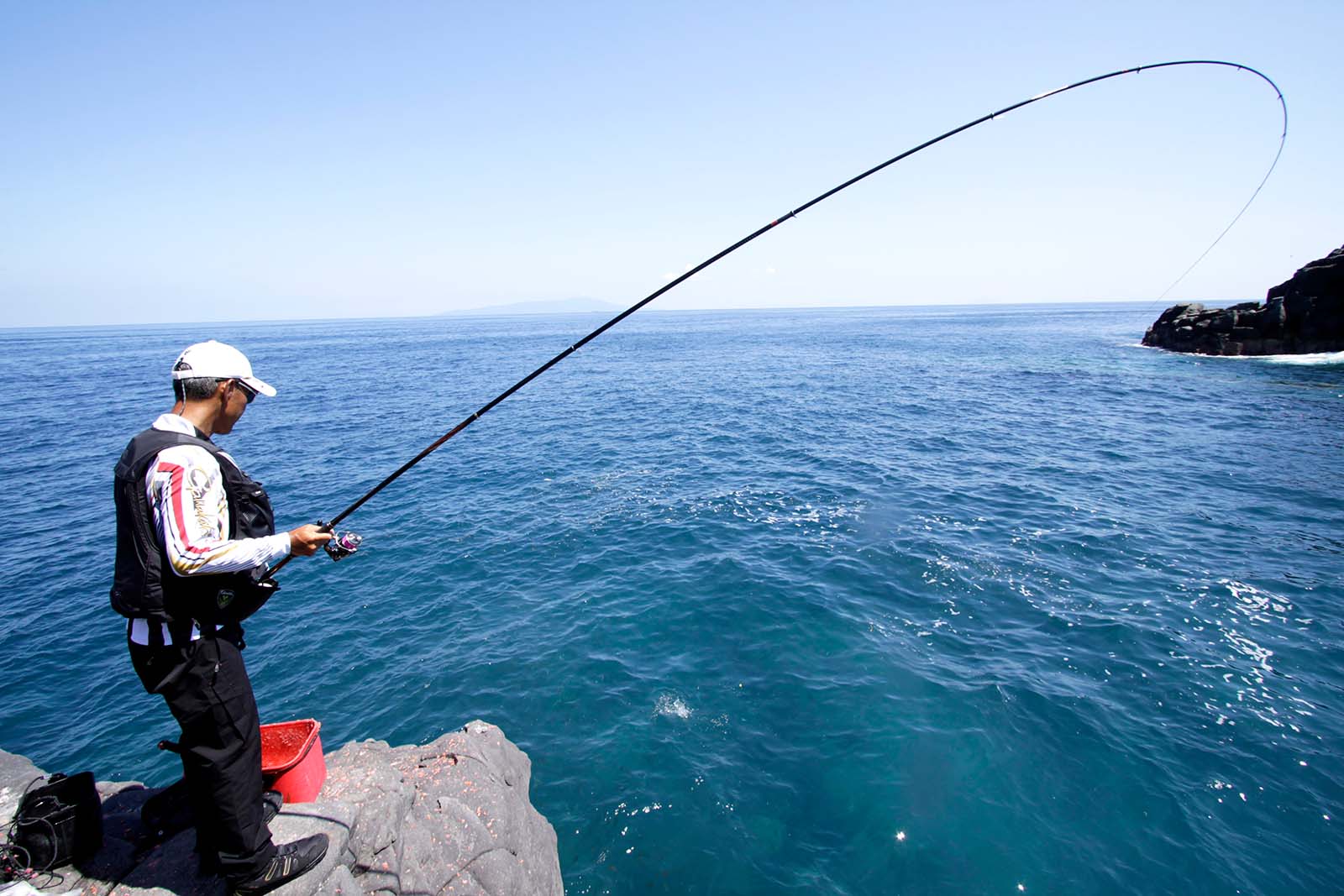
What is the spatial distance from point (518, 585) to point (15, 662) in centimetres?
969

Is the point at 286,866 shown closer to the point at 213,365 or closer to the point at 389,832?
the point at 389,832

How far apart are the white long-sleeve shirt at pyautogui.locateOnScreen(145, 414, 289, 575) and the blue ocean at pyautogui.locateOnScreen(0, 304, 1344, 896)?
5696mm

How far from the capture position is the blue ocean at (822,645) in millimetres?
7266

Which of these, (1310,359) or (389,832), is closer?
(389,832)

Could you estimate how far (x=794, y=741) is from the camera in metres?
8.74

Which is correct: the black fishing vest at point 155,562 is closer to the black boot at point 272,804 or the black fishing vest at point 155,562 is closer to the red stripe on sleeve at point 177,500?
the red stripe on sleeve at point 177,500

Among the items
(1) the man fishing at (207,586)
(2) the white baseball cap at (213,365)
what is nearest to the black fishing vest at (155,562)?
(1) the man fishing at (207,586)

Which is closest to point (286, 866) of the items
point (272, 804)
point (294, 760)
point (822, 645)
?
point (272, 804)

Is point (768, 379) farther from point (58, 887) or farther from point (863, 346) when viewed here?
point (58, 887)

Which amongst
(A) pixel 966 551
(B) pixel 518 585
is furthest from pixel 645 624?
(A) pixel 966 551

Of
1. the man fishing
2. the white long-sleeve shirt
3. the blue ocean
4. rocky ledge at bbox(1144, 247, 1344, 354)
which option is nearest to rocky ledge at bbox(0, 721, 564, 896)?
the man fishing

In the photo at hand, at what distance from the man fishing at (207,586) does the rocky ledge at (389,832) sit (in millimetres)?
319

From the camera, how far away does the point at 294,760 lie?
5.03m

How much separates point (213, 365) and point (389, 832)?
4.46 meters
